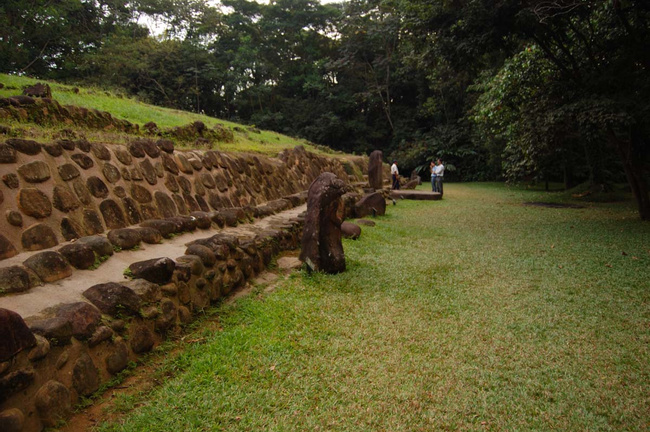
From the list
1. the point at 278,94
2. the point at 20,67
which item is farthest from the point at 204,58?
the point at 20,67

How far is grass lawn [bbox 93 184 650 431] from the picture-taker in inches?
91.0

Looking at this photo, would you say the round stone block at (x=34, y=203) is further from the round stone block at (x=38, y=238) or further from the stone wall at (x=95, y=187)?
the round stone block at (x=38, y=238)

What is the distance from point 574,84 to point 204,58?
2288cm

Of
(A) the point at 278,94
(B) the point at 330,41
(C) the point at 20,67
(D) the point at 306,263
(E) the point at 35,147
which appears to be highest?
(B) the point at 330,41

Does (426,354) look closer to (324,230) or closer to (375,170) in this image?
(324,230)

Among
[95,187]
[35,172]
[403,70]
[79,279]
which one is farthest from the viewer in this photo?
[403,70]

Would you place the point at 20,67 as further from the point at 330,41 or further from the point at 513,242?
the point at 330,41

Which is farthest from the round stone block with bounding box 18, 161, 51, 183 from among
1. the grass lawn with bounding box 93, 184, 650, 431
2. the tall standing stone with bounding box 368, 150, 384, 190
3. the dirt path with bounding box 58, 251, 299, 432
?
the tall standing stone with bounding box 368, 150, 384, 190

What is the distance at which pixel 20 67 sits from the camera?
15.8m

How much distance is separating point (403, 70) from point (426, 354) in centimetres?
2677

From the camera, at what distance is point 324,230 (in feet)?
16.7

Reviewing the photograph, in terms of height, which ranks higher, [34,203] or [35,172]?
[35,172]

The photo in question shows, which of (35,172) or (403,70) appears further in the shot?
(403,70)

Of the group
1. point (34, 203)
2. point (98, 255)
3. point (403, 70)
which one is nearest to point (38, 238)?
point (34, 203)
